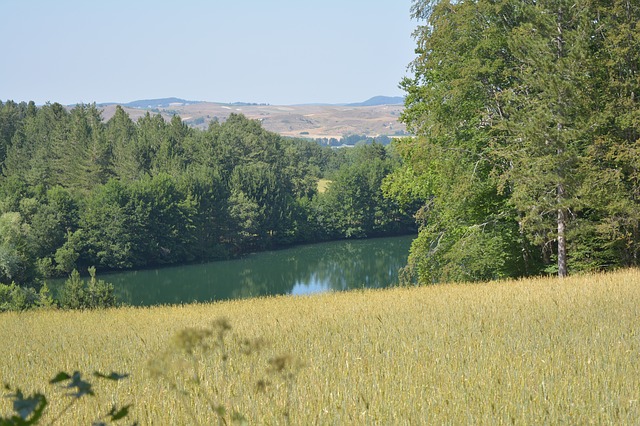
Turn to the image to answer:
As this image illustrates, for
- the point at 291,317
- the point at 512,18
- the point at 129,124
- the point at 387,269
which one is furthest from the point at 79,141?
the point at 291,317

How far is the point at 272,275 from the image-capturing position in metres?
54.8

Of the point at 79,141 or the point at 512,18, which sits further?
the point at 79,141

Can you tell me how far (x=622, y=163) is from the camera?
1750 centimetres

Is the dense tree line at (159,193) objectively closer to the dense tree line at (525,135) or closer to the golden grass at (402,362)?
the dense tree line at (525,135)

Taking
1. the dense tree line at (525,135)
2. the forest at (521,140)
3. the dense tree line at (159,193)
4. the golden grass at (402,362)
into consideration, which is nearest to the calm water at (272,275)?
the dense tree line at (159,193)

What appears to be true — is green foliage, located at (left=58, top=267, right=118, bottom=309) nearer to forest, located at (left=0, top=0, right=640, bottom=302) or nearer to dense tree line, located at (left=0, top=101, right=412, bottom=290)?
forest, located at (left=0, top=0, right=640, bottom=302)

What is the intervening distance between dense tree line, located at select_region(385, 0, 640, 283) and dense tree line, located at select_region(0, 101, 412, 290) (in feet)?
111

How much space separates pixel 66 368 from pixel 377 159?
239 ft

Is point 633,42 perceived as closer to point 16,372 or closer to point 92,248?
point 16,372

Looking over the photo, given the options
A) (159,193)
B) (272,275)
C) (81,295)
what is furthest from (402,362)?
(159,193)

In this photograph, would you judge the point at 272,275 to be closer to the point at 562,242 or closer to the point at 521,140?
the point at 562,242

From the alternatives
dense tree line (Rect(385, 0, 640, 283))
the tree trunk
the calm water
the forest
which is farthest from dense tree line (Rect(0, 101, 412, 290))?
the tree trunk

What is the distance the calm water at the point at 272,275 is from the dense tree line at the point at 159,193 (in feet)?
9.92

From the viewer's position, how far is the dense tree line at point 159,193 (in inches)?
2347
